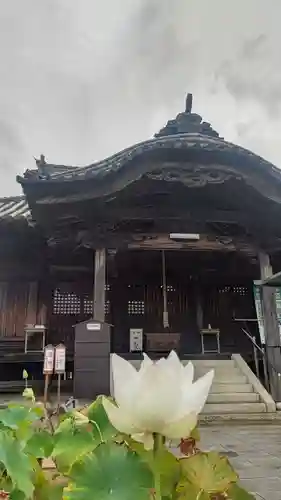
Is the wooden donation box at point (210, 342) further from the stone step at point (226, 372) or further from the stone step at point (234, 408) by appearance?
the stone step at point (234, 408)

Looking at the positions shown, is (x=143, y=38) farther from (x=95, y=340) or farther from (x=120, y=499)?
(x=120, y=499)

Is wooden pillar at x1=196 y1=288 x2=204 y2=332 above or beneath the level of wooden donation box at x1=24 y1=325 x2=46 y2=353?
above

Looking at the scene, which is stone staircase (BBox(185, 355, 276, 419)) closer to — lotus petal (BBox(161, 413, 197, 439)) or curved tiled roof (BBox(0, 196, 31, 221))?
curved tiled roof (BBox(0, 196, 31, 221))

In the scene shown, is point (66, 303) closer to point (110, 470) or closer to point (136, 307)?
point (136, 307)

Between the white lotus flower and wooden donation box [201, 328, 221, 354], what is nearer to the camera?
the white lotus flower

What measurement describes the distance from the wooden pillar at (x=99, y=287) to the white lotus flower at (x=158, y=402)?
7.12m

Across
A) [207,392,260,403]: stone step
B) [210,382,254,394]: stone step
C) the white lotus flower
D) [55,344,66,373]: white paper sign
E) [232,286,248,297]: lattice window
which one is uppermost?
[232,286,248,297]: lattice window

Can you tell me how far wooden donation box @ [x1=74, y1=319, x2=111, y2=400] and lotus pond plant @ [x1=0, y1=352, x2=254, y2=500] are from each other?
21.9 ft

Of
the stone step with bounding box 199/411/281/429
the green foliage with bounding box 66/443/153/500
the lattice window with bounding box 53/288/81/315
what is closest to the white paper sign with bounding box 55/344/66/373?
the stone step with bounding box 199/411/281/429

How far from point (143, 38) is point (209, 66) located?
186 cm

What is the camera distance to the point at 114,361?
0.69 meters

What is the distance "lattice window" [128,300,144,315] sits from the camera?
1052 centimetres

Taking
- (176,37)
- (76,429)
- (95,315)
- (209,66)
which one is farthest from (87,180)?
(76,429)

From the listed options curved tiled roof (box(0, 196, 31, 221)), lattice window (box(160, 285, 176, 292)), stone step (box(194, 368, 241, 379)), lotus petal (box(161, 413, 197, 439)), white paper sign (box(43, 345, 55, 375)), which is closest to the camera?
lotus petal (box(161, 413, 197, 439))
